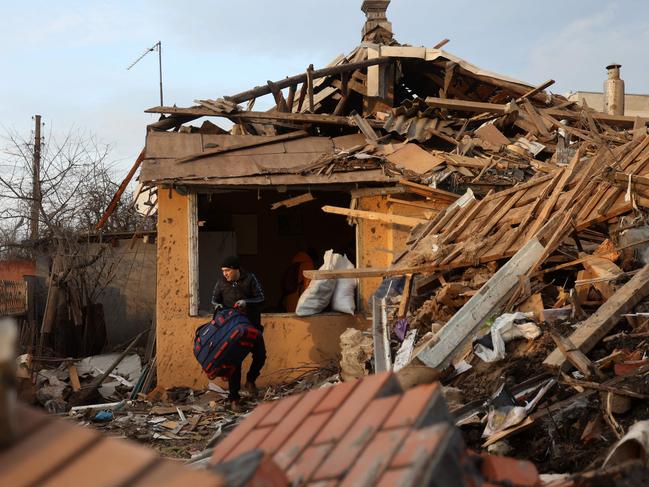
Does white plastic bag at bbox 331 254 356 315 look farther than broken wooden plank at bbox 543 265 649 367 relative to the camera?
Yes

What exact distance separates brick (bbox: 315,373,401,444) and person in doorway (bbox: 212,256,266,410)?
631 centimetres

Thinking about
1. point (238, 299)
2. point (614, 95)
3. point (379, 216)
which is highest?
point (614, 95)

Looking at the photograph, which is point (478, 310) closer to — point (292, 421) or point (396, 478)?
point (292, 421)

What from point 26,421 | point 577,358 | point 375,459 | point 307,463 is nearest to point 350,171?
point 577,358

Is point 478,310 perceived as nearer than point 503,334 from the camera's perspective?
No

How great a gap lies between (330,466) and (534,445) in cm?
256

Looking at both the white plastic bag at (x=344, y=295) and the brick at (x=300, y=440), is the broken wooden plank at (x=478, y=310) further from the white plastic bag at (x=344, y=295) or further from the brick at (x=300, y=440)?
the white plastic bag at (x=344, y=295)

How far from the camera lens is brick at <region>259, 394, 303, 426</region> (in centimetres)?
253

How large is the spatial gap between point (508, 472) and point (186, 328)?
325 inches

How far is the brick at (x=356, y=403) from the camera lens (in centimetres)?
220

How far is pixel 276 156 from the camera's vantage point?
10758mm

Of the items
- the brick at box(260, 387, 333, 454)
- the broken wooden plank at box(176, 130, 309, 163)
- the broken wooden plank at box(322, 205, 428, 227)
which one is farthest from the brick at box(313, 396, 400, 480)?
the broken wooden plank at box(176, 130, 309, 163)

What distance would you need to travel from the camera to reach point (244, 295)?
8.79m

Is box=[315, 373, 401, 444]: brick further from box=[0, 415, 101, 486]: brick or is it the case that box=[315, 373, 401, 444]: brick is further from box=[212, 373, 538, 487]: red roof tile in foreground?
box=[0, 415, 101, 486]: brick
